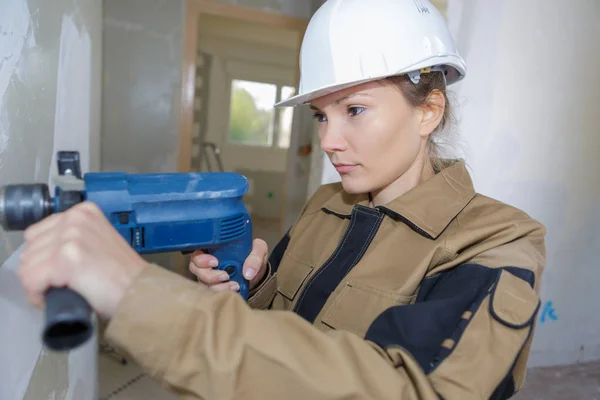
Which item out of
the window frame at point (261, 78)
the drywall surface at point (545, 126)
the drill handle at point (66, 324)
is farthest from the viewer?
the window frame at point (261, 78)

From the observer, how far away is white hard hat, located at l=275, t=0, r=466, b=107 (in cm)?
86

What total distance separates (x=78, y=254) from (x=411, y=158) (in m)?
0.72

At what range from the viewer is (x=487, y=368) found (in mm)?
605

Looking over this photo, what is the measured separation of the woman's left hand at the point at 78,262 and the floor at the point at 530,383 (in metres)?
1.87

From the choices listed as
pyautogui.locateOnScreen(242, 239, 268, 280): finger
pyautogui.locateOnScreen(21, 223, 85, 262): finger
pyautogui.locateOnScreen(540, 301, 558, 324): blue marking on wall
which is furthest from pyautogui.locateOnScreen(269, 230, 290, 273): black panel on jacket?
pyautogui.locateOnScreen(540, 301, 558, 324): blue marking on wall

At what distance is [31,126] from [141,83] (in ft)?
7.22

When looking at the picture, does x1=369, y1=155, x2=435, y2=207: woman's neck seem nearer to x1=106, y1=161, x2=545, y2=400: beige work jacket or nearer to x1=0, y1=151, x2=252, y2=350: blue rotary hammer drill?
x1=106, y1=161, x2=545, y2=400: beige work jacket

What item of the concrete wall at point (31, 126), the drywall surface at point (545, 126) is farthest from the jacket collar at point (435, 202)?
the drywall surface at point (545, 126)

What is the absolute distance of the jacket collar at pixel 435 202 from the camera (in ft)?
2.75

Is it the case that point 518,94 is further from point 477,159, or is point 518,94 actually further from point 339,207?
point 339,207

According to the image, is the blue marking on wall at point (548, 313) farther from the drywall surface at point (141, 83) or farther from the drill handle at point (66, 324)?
the drill handle at point (66, 324)

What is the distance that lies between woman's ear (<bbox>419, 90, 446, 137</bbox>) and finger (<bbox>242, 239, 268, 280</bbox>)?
0.46m

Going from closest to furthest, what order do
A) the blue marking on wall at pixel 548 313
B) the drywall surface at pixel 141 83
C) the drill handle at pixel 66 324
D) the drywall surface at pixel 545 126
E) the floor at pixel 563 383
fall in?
the drill handle at pixel 66 324 < the drywall surface at pixel 545 126 < the floor at pixel 563 383 < the blue marking on wall at pixel 548 313 < the drywall surface at pixel 141 83

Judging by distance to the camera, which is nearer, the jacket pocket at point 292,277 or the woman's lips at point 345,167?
the woman's lips at point 345,167
